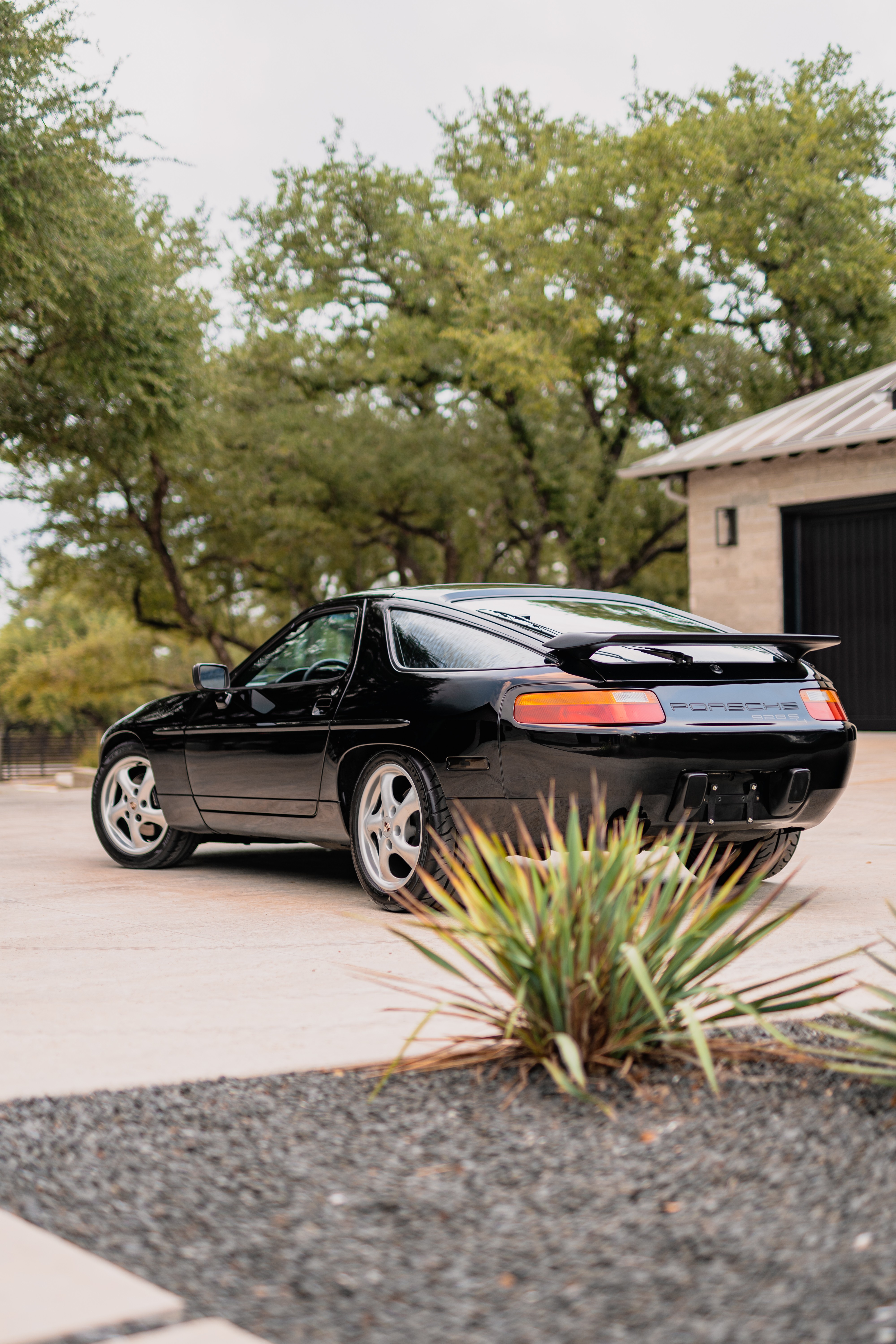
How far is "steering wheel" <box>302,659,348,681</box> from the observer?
290 inches

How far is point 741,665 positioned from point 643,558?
29237 millimetres

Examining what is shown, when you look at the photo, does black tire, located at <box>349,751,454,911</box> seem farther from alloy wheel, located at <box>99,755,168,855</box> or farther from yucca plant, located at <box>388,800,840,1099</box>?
yucca plant, located at <box>388,800,840,1099</box>

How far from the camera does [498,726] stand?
6.04m

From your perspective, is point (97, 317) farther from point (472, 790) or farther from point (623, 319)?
point (623, 319)

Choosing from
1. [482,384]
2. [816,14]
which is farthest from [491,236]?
[816,14]

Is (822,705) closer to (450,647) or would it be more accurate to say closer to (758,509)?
(450,647)

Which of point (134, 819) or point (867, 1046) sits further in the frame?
point (134, 819)

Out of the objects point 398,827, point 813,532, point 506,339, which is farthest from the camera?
point 506,339

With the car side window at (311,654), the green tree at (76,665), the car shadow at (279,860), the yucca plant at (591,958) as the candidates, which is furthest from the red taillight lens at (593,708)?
A: the green tree at (76,665)

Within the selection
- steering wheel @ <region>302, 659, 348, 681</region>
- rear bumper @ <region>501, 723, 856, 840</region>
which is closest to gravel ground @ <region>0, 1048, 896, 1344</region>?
rear bumper @ <region>501, 723, 856, 840</region>

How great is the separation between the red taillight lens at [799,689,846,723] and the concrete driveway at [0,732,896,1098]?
35.7 inches

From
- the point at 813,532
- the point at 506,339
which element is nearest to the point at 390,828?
the point at 813,532

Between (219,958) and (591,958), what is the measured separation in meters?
2.31

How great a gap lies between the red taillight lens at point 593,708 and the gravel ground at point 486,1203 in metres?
2.49
